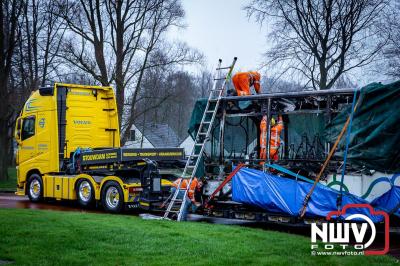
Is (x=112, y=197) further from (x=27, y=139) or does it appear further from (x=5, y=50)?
(x=5, y=50)

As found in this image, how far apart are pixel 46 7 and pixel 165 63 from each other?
6.70 m

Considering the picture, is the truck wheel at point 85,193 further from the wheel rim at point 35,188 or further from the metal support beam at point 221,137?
the metal support beam at point 221,137

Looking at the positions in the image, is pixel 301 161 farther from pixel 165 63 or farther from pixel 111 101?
pixel 165 63

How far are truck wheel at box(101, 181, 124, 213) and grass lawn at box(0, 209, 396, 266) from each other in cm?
365

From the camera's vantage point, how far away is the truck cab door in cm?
1733

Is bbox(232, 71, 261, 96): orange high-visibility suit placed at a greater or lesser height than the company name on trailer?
greater

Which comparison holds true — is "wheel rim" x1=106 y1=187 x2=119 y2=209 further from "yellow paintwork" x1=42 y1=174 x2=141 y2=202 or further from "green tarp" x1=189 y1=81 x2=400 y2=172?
"green tarp" x1=189 y1=81 x2=400 y2=172

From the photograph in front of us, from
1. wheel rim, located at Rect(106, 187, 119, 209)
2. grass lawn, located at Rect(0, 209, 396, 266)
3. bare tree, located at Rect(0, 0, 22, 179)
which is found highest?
bare tree, located at Rect(0, 0, 22, 179)

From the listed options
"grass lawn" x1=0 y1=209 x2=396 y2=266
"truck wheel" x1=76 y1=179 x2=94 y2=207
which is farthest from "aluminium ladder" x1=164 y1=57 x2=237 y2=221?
"truck wheel" x1=76 y1=179 x2=94 y2=207

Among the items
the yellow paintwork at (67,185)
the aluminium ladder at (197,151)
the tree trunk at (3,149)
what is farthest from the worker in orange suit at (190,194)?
the tree trunk at (3,149)

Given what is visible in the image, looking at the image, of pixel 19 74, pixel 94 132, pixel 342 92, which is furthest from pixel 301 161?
pixel 19 74

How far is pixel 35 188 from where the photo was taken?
17.7 meters

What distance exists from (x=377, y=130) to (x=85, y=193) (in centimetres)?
904

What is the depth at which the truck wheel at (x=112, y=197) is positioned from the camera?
47.5ft
